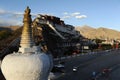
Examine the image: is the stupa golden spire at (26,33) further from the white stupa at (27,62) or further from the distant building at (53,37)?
the distant building at (53,37)

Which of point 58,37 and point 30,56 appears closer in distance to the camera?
point 30,56

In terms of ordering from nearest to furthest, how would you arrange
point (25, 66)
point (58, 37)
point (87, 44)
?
point (25, 66) → point (58, 37) → point (87, 44)

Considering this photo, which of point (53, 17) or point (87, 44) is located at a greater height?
point (53, 17)

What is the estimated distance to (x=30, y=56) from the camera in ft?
41.0

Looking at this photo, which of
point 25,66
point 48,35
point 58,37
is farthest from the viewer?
point 58,37

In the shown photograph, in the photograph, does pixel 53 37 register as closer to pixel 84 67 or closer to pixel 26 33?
pixel 84 67

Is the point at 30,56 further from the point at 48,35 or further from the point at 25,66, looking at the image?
the point at 48,35

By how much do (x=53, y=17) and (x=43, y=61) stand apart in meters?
123

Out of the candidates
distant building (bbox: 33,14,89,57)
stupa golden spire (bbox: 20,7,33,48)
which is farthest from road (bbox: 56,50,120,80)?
stupa golden spire (bbox: 20,7,33,48)

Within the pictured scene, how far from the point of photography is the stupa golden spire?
13063 mm

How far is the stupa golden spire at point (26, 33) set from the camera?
13063mm

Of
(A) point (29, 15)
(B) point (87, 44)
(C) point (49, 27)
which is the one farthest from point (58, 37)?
(A) point (29, 15)

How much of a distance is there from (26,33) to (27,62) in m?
1.49

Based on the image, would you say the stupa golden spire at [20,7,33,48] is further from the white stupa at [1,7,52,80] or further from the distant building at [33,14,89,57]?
the distant building at [33,14,89,57]
